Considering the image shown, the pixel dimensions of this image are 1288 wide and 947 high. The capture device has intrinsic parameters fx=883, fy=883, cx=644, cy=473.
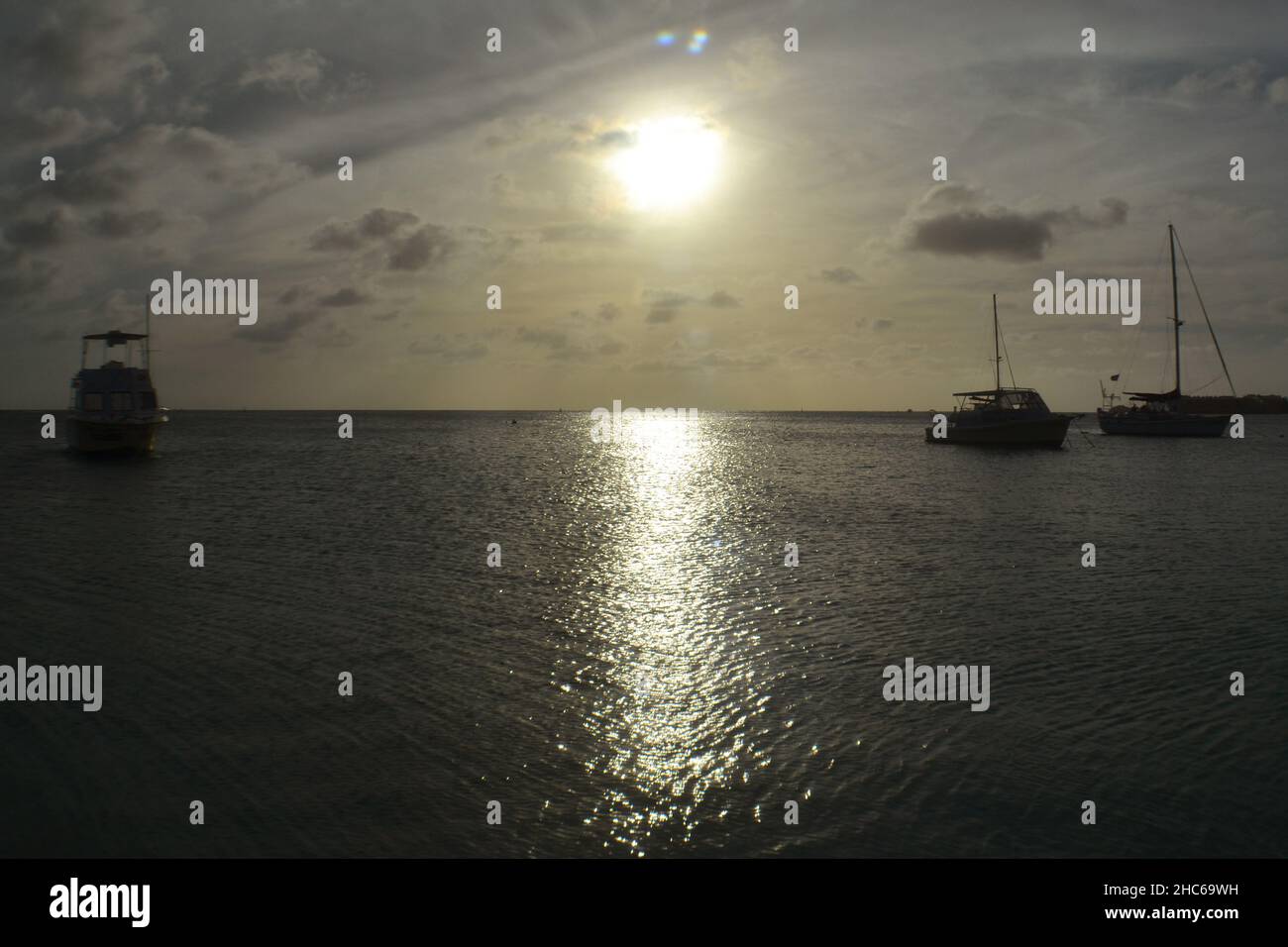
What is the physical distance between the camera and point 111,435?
70.4m

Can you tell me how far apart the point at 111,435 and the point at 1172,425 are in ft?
372

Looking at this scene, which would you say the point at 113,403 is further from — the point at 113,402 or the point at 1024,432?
the point at 1024,432

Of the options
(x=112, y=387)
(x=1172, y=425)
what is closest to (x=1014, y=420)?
(x=1172, y=425)

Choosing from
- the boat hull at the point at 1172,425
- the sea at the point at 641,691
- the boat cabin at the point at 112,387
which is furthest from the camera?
the boat hull at the point at 1172,425

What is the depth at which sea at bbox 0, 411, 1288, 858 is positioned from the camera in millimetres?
10703

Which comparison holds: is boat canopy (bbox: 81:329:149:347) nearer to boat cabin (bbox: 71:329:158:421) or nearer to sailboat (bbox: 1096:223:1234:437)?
boat cabin (bbox: 71:329:158:421)

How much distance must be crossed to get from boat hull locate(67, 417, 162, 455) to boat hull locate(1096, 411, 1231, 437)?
108302mm

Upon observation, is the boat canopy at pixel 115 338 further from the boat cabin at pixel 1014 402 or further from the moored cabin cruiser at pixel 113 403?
the boat cabin at pixel 1014 402

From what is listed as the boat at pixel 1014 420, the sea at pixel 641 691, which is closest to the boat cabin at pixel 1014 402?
the boat at pixel 1014 420

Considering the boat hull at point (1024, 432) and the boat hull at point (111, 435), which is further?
the boat hull at point (1024, 432)

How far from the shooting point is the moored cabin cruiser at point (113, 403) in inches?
2685

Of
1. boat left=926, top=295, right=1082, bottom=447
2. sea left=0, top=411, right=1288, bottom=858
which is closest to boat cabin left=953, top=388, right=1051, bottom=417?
boat left=926, top=295, right=1082, bottom=447

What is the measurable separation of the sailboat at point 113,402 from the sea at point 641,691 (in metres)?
35.2

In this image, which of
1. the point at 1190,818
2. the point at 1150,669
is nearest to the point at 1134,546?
the point at 1150,669
